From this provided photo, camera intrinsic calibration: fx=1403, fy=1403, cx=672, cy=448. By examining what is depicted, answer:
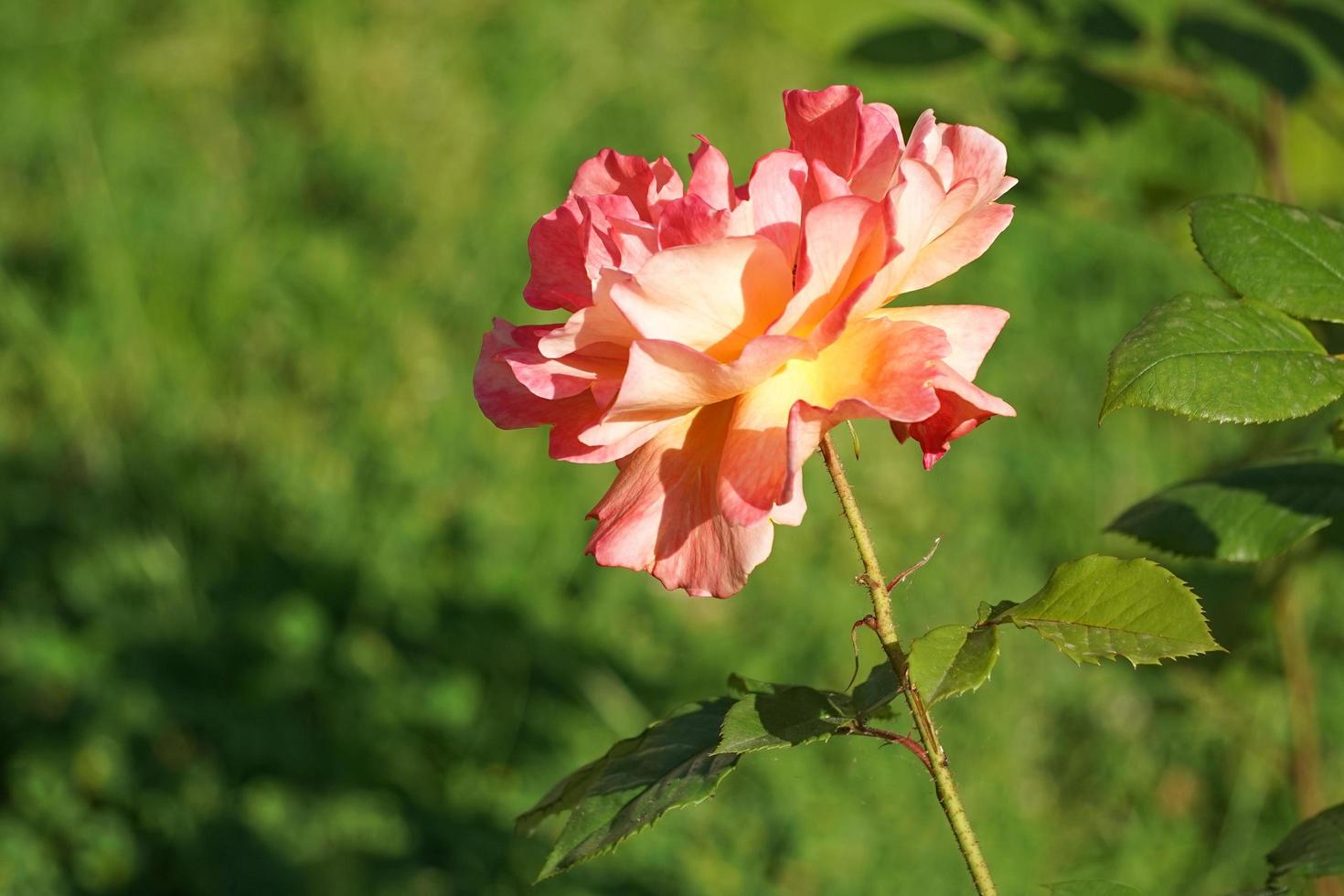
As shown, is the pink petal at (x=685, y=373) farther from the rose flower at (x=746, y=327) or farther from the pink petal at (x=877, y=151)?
the pink petal at (x=877, y=151)

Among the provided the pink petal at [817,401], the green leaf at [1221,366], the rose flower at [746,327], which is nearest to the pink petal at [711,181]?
the rose flower at [746,327]

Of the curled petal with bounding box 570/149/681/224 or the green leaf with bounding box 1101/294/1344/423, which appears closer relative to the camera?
the green leaf with bounding box 1101/294/1344/423

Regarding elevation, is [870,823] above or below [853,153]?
below

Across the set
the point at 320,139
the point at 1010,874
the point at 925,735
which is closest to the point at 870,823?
the point at 1010,874

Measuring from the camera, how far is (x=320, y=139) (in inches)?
127

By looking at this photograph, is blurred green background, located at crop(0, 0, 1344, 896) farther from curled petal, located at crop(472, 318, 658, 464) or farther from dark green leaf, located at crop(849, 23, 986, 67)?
curled petal, located at crop(472, 318, 658, 464)

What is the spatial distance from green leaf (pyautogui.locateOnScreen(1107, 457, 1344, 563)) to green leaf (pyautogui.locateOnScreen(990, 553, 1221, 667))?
25 cm

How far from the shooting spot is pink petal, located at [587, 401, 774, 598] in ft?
2.52

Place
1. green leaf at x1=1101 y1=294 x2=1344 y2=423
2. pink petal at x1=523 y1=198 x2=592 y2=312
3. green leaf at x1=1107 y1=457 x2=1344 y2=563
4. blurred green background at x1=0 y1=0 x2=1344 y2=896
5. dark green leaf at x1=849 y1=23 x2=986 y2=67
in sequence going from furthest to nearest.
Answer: blurred green background at x1=0 y1=0 x2=1344 y2=896 < dark green leaf at x1=849 y1=23 x2=986 y2=67 < green leaf at x1=1107 y1=457 x2=1344 y2=563 < pink petal at x1=523 y1=198 x2=592 y2=312 < green leaf at x1=1101 y1=294 x2=1344 y2=423

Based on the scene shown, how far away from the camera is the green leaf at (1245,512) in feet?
3.11

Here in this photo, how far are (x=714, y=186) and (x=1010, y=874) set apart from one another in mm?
1514

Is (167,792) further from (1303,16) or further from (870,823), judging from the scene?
(1303,16)

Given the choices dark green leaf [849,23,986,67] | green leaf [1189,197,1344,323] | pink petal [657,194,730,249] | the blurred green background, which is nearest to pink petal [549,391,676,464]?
pink petal [657,194,730,249]

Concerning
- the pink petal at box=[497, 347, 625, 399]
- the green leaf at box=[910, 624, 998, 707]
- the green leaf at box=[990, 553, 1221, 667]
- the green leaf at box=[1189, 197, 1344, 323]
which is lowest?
the green leaf at box=[910, 624, 998, 707]
